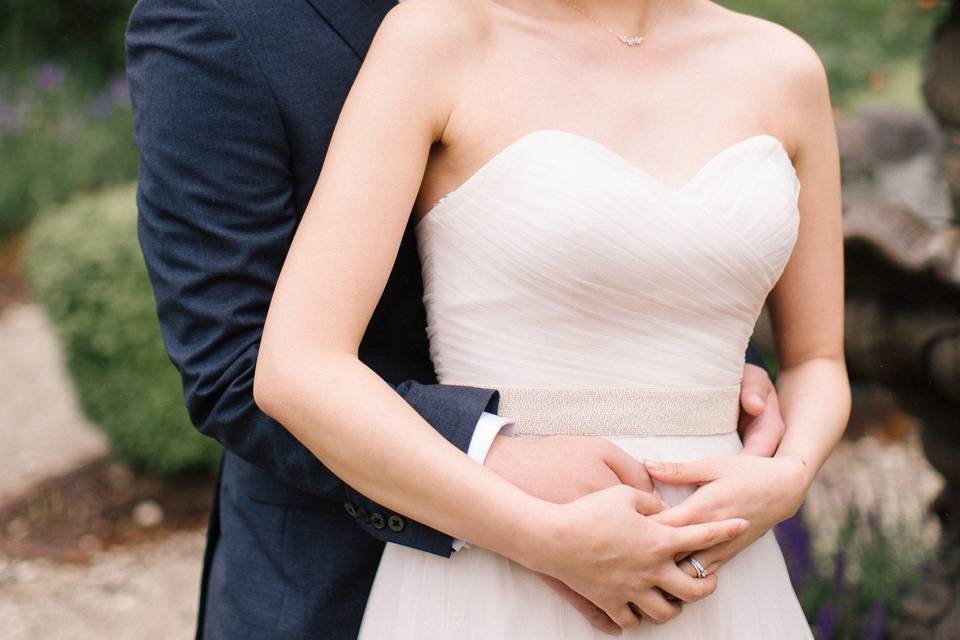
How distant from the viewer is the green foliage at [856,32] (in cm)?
992

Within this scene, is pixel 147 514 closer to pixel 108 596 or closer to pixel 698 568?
pixel 108 596

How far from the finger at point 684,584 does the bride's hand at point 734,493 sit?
2 cm

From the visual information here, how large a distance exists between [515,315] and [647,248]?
0.74 ft

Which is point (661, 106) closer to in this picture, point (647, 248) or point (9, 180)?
point (647, 248)

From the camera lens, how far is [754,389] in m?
1.92

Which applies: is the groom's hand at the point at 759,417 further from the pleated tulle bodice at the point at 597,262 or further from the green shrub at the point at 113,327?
the green shrub at the point at 113,327

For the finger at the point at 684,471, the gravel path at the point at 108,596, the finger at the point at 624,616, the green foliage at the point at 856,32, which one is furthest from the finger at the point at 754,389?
the green foliage at the point at 856,32

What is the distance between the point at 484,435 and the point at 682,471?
31 centimetres

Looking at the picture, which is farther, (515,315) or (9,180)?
(9,180)

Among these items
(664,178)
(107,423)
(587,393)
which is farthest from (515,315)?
(107,423)

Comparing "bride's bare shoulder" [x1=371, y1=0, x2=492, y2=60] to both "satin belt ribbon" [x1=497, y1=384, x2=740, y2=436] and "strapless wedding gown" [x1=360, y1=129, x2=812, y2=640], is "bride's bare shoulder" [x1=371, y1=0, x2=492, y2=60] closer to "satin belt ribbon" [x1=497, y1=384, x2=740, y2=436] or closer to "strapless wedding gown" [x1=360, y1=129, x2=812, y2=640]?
"strapless wedding gown" [x1=360, y1=129, x2=812, y2=640]

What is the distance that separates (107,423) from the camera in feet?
16.4

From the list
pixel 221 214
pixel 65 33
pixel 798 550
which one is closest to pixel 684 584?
pixel 221 214

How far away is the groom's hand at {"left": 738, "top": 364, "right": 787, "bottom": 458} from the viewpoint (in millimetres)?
1823
